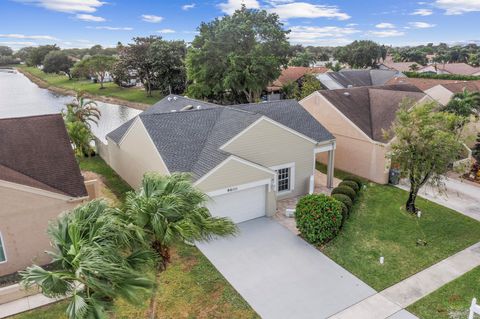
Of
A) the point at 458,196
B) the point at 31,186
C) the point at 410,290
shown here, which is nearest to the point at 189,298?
the point at 31,186

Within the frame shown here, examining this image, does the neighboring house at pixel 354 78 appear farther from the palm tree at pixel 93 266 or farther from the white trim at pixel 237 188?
the palm tree at pixel 93 266

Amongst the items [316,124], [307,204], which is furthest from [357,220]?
[316,124]

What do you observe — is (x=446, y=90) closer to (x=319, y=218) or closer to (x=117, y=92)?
(x=319, y=218)

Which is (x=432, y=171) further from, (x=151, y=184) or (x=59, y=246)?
(x=59, y=246)

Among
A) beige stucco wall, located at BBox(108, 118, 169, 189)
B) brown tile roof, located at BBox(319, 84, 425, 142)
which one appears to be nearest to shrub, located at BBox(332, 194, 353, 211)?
brown tile roof, located at BBox(319, 84, 425, 142)

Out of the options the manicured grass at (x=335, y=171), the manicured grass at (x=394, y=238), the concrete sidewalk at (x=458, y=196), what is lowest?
the manicured grass at (x=394, y=238)

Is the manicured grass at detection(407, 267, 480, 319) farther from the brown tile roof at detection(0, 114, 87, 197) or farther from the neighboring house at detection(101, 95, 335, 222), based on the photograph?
the brown tile roof at detection(0, 114, 87, 197)

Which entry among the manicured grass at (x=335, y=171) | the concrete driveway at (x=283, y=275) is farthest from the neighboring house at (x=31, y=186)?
the manicured grass at (x=335, y=171)
